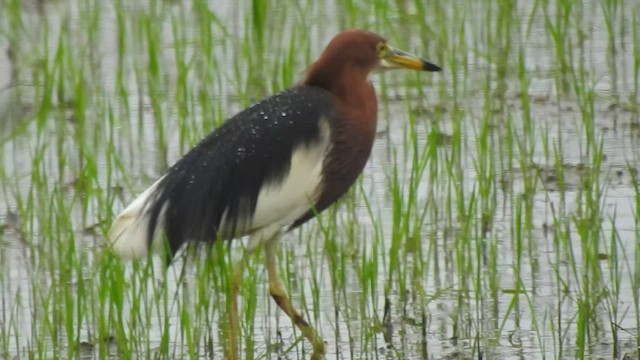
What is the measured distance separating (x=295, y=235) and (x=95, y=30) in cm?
195

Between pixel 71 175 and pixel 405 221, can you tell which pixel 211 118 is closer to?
pixel 71 175

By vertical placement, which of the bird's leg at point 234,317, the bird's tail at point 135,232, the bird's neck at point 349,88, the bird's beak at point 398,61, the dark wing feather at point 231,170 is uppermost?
the bird's beak at point 398,61

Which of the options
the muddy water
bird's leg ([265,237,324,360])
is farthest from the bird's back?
the muddy water

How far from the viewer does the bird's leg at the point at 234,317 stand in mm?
4801

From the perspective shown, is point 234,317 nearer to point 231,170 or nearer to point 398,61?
point 231,170

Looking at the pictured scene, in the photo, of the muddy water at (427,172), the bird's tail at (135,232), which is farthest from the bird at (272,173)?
the muddy water at (427,172)

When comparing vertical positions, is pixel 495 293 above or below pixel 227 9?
below

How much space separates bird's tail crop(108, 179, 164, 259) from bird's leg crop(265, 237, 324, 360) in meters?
0.41

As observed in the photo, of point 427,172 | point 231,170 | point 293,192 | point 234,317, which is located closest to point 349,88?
point 293,192

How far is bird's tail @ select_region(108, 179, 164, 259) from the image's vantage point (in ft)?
15.9

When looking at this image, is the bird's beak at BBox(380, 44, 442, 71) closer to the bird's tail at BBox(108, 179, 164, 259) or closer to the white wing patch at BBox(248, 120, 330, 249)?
the white wing patch at BBox(248, 120, 330, 249)

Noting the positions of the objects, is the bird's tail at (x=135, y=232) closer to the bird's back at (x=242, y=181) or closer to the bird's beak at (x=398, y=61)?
the bird's back at (x=242, y=181)

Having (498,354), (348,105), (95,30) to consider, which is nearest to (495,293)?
(498,354)

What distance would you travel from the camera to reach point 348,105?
204 inches
